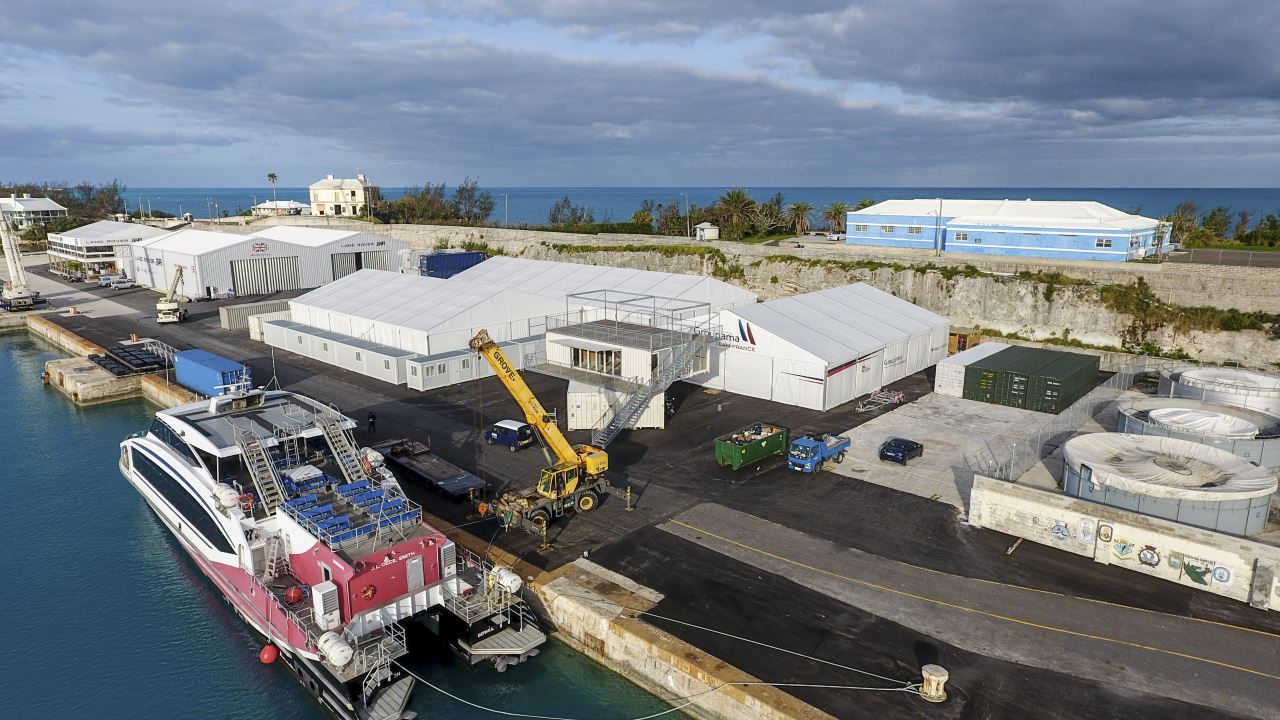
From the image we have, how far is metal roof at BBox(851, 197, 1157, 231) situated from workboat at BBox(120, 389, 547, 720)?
57.3 meters

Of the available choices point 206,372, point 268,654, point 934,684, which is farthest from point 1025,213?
point 268,654

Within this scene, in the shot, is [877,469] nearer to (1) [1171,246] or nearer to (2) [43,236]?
(1) [1171,246]

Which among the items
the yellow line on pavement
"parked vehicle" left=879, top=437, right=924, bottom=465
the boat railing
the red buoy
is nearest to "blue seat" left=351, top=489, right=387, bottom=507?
the boat railing

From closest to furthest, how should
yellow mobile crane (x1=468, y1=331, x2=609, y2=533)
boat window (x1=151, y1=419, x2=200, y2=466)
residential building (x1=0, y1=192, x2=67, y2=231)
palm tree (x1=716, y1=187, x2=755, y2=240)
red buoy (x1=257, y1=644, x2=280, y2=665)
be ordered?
red buoy (x1=257, y1=644, x2=280, y2=665) < boat window (x1=151, y1=419, x2=200, y2=466) < yellow mobile crane (x1=468, y1=331, x2=609, y2=533) < palm tree (x1=716, y1=187, x2=755, y2=240) < residential building (x1=0, y1=192, x2=67, y2=231)

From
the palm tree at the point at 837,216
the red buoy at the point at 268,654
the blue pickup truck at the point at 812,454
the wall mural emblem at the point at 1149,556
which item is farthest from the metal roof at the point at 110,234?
the wall mural emblem at the point at 1149,556

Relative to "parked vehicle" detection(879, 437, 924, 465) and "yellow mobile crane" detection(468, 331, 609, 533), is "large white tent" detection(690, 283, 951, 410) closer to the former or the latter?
"parked vehicle" detection(879, 437, 924, 465)

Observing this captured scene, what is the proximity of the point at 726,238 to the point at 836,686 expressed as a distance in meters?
77.0

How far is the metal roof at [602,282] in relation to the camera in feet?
178

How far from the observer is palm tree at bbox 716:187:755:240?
93819mm

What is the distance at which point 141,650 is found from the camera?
2236cm

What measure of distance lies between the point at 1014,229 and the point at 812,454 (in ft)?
140

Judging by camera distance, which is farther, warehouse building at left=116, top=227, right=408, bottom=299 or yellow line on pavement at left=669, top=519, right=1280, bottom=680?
warehouse building at left=116, top=227, right=408, bottom=299

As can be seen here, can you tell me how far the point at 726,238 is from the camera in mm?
91625

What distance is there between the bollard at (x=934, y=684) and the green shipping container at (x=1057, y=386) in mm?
27759
